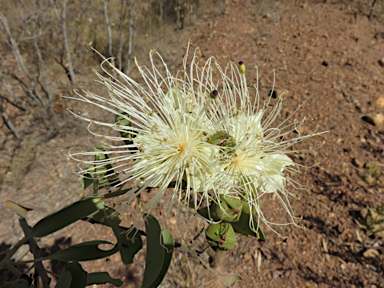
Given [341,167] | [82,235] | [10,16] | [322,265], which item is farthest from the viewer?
[10,16]

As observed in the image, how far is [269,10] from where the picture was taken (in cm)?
565

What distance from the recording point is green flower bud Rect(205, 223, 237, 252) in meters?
0.99

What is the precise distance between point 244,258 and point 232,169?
1.69 meters

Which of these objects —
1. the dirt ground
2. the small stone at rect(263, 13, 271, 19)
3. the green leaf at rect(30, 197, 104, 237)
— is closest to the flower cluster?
the green leaf at rect(30, 197, 104, 237)

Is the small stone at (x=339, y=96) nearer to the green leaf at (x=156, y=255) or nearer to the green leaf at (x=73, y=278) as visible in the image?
the green leaf at (x=156, y=255)

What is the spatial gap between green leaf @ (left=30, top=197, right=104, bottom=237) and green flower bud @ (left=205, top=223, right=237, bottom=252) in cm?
46

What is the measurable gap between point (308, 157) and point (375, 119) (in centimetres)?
117

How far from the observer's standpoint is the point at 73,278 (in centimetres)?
94

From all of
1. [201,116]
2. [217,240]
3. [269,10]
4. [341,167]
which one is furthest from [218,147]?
[269,10]

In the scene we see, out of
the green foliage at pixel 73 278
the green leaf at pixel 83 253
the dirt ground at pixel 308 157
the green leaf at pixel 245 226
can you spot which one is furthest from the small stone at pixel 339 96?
the green foliage at pixel 73 278

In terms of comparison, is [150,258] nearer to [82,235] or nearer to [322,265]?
[82,235]

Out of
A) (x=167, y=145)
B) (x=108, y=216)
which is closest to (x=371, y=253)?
(x=167, y=145)

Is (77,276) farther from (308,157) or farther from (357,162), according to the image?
(357,162)

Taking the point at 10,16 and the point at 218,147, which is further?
the point at 10,16
